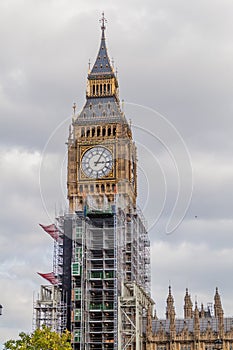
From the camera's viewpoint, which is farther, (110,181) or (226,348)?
(110,181)

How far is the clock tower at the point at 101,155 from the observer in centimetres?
14525

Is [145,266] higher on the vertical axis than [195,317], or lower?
higher

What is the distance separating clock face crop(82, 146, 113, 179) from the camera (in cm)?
14662

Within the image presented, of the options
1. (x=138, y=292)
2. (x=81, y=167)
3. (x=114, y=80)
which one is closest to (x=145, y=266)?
(x=138, y=292)

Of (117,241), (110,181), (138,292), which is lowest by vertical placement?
(138,292)

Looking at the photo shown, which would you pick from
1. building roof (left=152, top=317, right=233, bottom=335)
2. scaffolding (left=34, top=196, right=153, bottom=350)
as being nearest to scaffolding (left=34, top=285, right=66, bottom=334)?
scaffolding (left=34, top=196, right=153, bottom=350)

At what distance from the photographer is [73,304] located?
129 meters

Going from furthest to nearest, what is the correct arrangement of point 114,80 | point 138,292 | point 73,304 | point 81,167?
point 114,80, point 81,167, point 138,292, point 73,304

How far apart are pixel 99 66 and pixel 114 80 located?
5332 mm

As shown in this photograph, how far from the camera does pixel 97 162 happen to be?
484 ft

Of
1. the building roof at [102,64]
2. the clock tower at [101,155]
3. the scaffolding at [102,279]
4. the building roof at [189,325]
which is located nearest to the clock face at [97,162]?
the clock tower at [101,155]

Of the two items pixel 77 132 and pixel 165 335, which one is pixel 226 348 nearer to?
pixel 165 335

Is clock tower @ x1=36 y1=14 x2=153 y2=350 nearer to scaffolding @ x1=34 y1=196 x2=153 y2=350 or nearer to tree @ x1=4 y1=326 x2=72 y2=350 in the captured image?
scaffolding @ x1=34 y1=196 x2=153 y2=350

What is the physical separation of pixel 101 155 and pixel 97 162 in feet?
5.53
